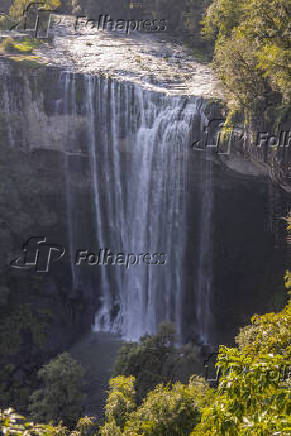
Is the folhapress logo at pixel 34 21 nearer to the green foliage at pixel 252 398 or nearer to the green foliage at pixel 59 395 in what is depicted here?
the green foliage at pixel 59 395

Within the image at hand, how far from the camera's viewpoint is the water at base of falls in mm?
17016

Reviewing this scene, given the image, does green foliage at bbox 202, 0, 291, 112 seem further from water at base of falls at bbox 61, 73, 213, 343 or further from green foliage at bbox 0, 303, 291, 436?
green foliage at bbox 0, 303, 291, 436

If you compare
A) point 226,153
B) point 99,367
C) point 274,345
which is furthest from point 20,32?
point 274,345

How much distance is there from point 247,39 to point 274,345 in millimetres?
10520

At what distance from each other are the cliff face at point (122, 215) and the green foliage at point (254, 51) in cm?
202

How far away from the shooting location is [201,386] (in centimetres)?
1019

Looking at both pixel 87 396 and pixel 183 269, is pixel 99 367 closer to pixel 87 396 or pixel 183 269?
pixel 87 396

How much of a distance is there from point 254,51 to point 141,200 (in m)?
7.37

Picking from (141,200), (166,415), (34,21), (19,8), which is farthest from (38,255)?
(34,21)

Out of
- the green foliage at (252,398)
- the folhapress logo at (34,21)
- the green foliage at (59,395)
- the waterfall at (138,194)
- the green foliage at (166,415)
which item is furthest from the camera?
the folhapress logo at (34,21)

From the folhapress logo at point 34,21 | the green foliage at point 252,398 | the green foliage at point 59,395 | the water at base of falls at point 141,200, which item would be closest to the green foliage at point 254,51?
the water at base of falls at point 141,200

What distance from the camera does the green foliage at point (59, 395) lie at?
1394 centimetres

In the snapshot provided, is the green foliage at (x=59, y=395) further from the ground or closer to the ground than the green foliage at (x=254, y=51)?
closer to the ground

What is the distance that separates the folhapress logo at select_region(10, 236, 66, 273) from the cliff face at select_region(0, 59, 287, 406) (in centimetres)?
22
